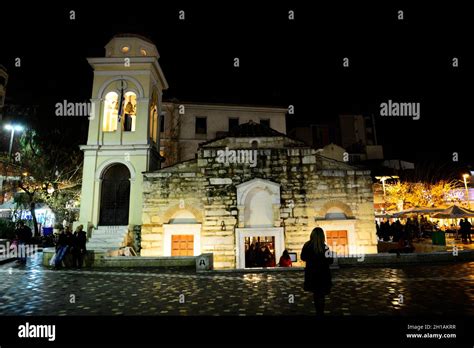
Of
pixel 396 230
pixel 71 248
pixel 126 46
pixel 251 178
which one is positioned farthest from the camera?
pixel 396 230

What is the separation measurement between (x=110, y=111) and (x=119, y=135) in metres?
2.19

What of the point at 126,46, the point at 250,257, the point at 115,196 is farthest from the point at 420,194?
the point at 126,46

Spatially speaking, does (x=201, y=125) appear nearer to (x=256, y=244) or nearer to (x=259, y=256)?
(x=256, y=244)

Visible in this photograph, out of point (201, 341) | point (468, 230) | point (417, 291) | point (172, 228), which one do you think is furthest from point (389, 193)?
point (201, 341)

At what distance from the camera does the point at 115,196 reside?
1812cm

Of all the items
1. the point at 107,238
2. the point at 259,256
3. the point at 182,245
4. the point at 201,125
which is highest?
the point at 201,125

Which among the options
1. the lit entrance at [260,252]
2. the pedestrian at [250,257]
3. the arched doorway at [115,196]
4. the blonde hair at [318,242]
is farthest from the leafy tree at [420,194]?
the blonde hair at [318,242]

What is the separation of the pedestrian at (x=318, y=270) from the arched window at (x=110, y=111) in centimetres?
1662

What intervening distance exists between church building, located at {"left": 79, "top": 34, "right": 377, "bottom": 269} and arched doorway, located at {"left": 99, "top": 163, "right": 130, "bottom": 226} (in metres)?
0.06

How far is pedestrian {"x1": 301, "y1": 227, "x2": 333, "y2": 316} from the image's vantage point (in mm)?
5676

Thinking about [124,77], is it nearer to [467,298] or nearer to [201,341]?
[201,341]

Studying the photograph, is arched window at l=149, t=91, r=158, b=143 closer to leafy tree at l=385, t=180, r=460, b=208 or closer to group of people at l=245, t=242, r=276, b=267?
group of people at l=245, t=242, r=276, b=267

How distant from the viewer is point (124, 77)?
63.0ft

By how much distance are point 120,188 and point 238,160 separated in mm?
7228
